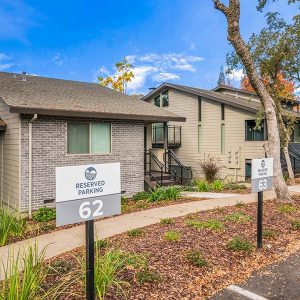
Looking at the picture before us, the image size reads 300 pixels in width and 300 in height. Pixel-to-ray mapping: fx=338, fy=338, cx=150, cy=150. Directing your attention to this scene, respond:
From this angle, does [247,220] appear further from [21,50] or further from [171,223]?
[21,50]

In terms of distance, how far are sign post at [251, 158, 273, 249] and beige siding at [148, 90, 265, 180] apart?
484 inches

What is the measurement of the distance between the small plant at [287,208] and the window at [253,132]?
9496 millimetres

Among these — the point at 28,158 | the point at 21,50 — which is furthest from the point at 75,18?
the point at 28,158

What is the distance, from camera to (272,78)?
1627cm

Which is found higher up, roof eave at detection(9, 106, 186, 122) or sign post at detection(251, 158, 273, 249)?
roof eave at detection(9, 106, 186, 122)

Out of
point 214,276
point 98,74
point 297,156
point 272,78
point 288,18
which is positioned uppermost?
point 98,74

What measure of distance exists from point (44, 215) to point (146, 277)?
6326 millimetres

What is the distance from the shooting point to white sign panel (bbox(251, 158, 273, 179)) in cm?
604

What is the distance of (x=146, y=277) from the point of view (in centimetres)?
439

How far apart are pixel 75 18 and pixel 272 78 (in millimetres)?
15505

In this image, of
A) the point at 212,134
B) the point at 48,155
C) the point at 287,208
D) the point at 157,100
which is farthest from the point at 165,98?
the point at 287,208

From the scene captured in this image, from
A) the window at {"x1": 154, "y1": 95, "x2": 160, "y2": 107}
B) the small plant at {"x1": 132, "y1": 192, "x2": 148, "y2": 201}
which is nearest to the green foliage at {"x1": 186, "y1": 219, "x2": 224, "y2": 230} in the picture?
the small plant at {"x1": 132, "y1": 192, "x2": 148, "y2": 201}

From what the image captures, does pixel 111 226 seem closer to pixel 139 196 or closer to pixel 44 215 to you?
pixel 44 215

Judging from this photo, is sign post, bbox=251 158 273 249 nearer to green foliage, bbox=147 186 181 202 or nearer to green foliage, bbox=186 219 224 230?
green foliage, bbox=186 219 224 230
